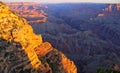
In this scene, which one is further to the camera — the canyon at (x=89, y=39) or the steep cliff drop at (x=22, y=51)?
the canyon at (x=89, y=39)

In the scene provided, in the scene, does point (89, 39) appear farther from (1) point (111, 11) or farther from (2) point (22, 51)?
(2) point (22, 51)

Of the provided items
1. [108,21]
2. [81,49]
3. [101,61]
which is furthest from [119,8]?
[101,61]

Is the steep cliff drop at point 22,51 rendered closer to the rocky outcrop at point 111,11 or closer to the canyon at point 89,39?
the canyon at point 89,39

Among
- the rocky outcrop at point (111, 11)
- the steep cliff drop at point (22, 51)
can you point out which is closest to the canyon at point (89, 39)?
the rocky outcrop at point (111, 11)

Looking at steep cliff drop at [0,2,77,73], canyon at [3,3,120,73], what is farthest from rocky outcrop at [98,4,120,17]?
steep cliff drop at [0,2,77,73]

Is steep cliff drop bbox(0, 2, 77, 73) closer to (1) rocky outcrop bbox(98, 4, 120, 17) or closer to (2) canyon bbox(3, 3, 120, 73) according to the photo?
(2) canyon bbox(3, 3, 120, 73)

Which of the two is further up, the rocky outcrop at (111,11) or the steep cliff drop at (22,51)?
the steep cliff drop at (22,51)

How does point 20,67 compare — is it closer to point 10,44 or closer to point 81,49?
point 10,44

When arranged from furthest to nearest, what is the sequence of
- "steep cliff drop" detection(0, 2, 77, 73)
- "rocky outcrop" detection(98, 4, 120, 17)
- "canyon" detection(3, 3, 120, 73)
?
"rocky outcrop" detection(98, 4, 120, 17) < "canyon" detection(3, 3, 120, 73) < "steep cliff drop" detection(0, 2, 77, 73)

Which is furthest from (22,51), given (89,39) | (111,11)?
(111,11)
